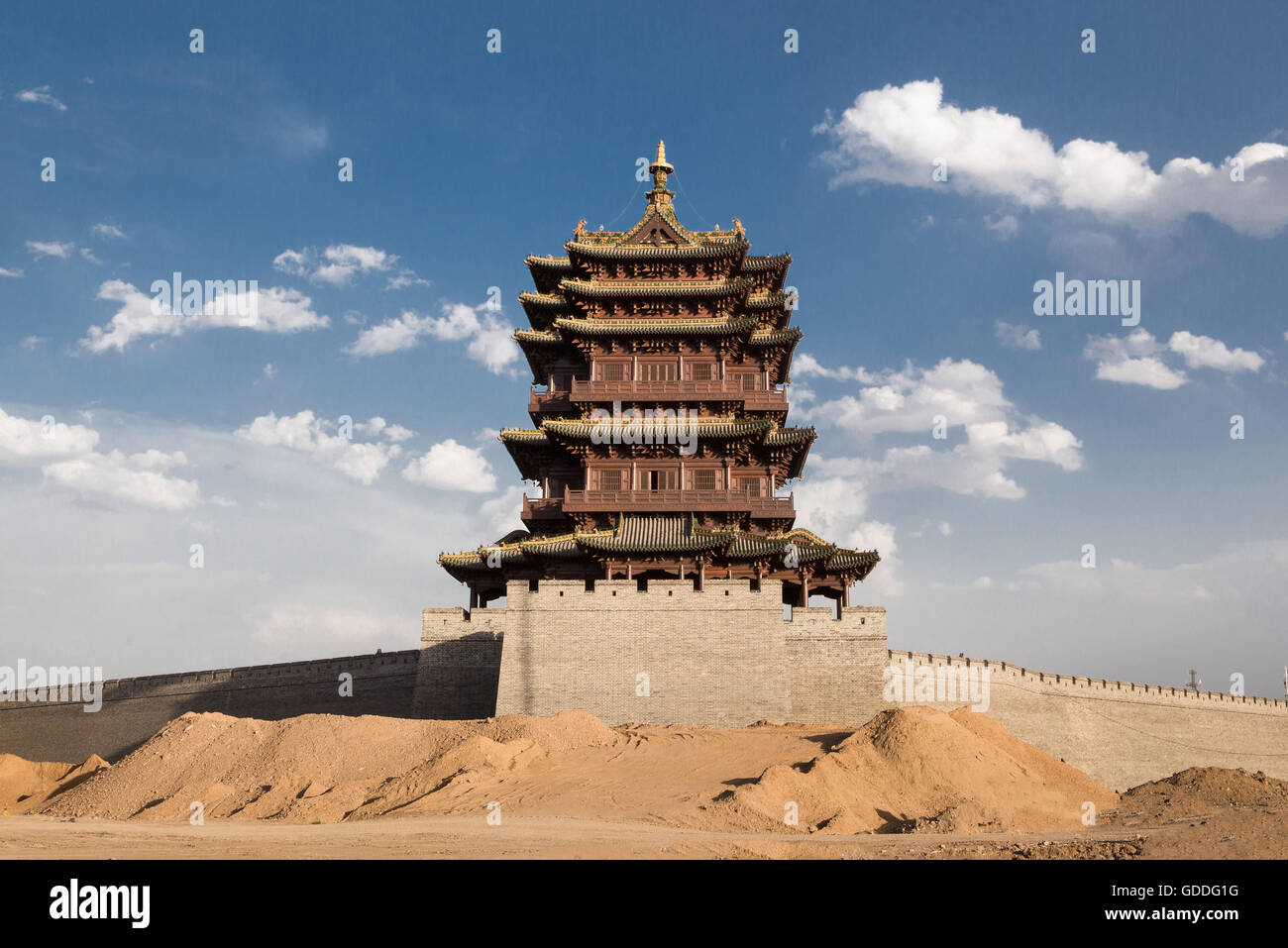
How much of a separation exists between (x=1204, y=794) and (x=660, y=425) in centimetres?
2025

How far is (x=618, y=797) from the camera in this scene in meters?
18.8

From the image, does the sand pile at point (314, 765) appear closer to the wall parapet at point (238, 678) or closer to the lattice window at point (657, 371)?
the wall parapet at point (238, 678)

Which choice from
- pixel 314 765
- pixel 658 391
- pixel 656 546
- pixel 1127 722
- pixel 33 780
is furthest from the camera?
pixel 658 391

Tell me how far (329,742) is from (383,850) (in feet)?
29.7

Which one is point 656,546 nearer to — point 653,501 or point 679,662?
point 653,501

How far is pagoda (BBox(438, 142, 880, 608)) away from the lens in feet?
106

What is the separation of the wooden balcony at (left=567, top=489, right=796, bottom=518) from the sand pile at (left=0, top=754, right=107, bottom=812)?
1646 centimetres

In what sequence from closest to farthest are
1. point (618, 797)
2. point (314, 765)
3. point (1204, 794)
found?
point (618, 797) → point (1204, 794) → point (314, 765)

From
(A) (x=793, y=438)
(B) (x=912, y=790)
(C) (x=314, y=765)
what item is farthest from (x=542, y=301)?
(B) (x=912, y=790)

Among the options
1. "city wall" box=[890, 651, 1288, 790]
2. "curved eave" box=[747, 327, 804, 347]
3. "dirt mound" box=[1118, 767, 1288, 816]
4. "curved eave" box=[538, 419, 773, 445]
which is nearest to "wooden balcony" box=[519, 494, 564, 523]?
"curved eave" box=[538, 419, 773, 445]

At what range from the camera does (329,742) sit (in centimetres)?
2244

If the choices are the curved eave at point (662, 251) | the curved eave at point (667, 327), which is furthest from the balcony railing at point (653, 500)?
the curved eave at point (662, 251)

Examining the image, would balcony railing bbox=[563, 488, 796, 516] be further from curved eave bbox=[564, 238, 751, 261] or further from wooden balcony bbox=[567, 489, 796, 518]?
curved eave bbox=[564, 238, 751, 261]
